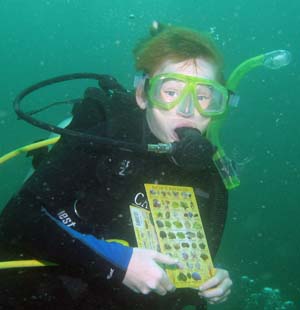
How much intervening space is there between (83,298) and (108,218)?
0.54 m

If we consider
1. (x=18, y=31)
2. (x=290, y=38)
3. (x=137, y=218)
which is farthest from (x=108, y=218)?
(x=18, y=31)

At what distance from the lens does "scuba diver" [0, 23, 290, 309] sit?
2055 millimetres

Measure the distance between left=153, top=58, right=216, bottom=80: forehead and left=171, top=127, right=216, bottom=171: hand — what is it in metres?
0.57

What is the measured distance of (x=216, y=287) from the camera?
7.54 ft

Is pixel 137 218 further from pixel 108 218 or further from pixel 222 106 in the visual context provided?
pixel 222 106

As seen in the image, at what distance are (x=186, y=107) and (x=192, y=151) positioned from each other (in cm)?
42

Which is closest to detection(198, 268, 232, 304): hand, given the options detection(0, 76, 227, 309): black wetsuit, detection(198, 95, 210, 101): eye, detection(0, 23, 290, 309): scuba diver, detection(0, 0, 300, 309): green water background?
detection(0, 23, 290, 309): scuba diver

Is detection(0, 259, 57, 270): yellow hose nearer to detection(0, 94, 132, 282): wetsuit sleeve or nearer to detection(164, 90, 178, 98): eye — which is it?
detection(0, 94, 132, 282): wetsuit sleeve

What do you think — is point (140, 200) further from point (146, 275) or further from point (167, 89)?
point (167, 89)

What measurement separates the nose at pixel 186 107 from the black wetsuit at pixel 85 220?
1.01ft

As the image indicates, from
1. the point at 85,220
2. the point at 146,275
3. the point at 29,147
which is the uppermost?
the point at 29,147

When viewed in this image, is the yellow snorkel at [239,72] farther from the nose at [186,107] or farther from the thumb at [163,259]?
the thumb at [163,259]

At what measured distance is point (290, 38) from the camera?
5928cm

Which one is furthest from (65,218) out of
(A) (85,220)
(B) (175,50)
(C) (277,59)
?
(C) (277,59)
